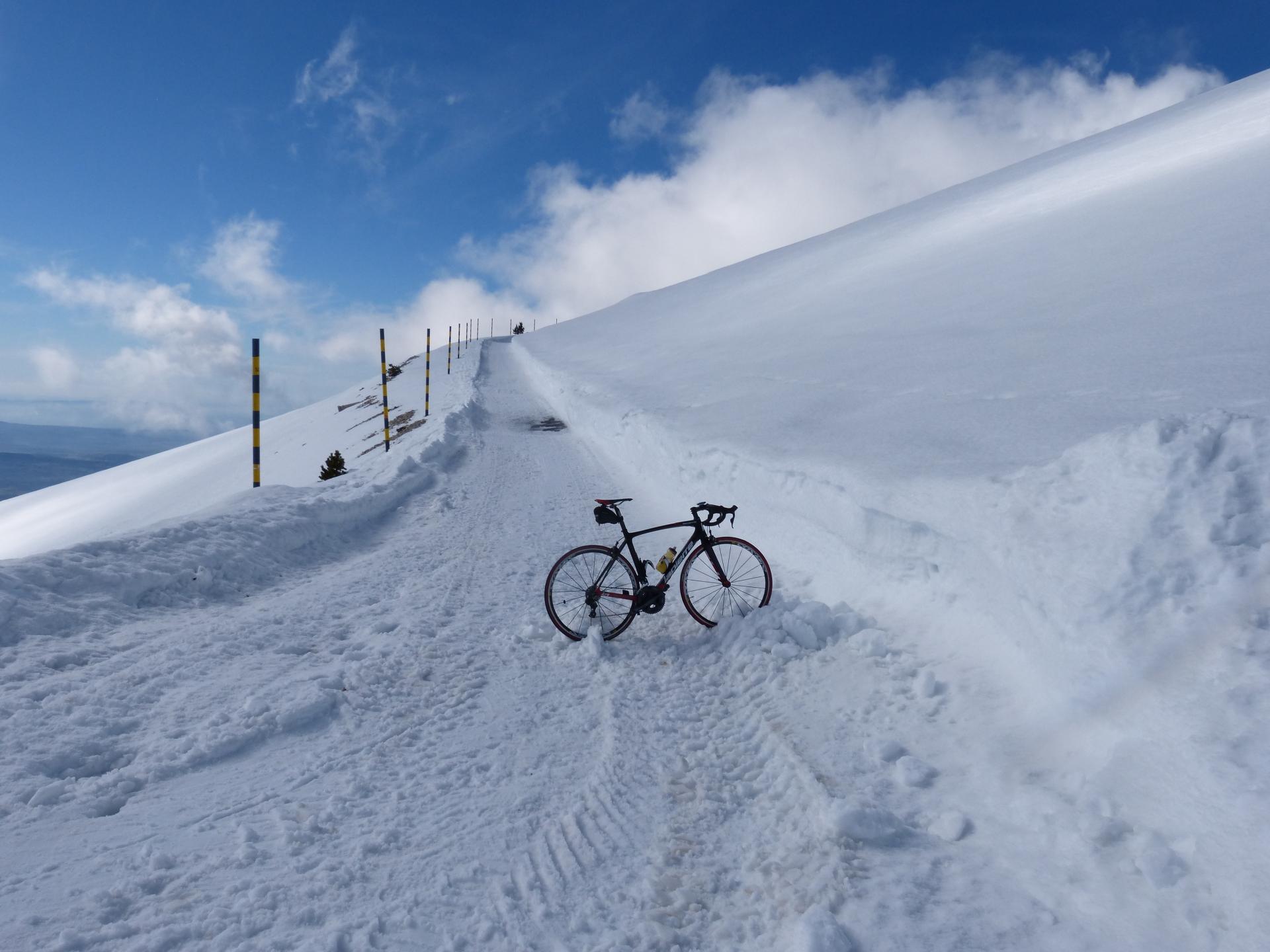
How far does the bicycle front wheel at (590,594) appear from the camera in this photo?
500cm

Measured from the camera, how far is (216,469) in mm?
22938

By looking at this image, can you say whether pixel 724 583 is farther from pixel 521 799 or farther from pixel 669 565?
pixel 521 799

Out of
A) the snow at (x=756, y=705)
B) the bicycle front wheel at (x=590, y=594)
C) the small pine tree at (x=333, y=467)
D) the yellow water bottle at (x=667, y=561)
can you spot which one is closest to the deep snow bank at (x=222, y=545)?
the snow at (x=756, y=705)

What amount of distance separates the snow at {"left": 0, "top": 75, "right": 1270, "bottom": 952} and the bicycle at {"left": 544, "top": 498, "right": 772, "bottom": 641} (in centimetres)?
21

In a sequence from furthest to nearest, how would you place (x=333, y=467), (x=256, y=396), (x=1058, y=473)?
(x=333, y=467) < (x=256, y=396) < (x=1058, y=473)

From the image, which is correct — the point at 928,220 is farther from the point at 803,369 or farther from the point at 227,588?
the point at 227,588

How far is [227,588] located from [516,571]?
8.08ft

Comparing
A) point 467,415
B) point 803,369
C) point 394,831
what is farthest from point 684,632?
point 467,415

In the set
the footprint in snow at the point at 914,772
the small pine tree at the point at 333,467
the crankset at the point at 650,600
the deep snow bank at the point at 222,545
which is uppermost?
the small pine tree at the point at 333,467

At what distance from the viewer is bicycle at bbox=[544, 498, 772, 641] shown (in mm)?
5027

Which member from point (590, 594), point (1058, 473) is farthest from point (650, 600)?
point (1058, 473)

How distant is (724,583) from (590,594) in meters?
1.07

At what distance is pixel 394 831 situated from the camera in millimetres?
2951

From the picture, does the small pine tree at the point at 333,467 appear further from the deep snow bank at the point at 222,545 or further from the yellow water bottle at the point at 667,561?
the yellow water bottle at the point at 667,561
